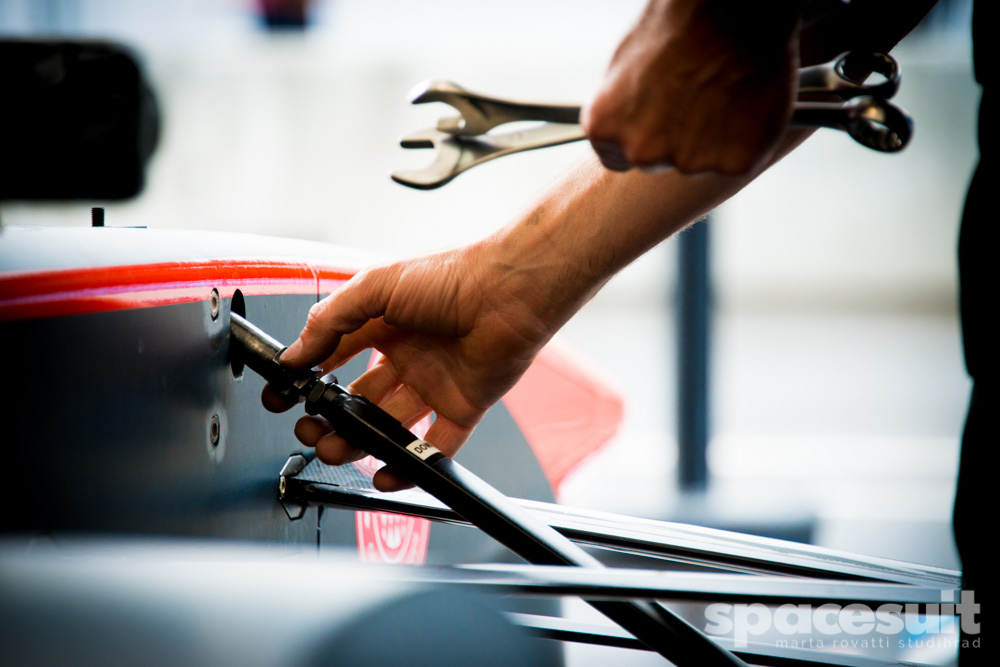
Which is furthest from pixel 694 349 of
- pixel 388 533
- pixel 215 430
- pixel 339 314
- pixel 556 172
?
pixel 215 430

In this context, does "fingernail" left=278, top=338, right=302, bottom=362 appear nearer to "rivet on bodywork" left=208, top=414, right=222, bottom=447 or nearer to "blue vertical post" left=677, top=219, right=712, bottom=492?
"rivet on bodywork" left=208, top=414, right=222, bottom=447

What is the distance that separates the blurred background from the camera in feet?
11.2

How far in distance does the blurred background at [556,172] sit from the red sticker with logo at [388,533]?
202cm

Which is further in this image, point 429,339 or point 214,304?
point 429,339

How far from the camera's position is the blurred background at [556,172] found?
3.41 meters

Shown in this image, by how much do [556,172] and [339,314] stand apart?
2.59 meters

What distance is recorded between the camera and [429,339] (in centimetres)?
78

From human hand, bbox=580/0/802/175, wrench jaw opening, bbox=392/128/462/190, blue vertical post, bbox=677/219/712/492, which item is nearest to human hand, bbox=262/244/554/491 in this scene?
wrench jaw opening, bbox=392/128/462/190

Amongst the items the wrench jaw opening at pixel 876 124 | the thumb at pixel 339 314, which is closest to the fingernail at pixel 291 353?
the thumb at pixel 339 314

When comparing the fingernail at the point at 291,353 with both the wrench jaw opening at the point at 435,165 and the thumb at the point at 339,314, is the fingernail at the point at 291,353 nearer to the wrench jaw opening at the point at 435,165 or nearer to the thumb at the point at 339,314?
the thumb at the point at 339,314

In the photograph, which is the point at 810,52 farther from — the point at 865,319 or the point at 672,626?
the point at 865,319

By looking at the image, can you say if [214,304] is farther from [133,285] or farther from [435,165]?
[435,165]

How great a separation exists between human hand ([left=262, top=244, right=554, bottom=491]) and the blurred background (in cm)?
215

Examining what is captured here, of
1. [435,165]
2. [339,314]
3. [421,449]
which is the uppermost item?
[435,165]
